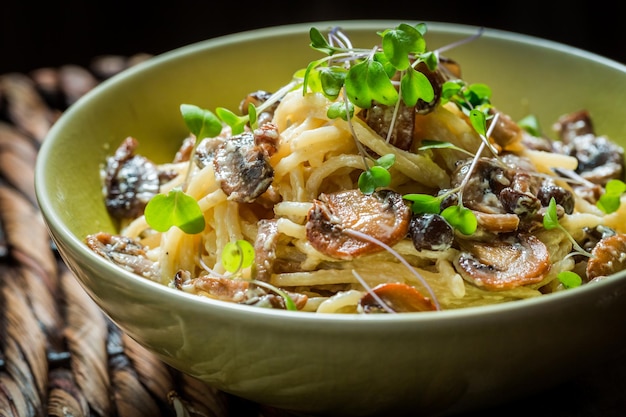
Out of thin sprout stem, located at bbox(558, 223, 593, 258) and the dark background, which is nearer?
thin sprout stem, located at bbox(558, 223, 593, 258)

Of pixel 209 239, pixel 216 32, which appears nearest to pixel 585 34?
pixel 216 32

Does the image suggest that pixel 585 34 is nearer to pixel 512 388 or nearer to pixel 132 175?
pixel 132 175

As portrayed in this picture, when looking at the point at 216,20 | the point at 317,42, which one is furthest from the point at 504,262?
Answer: the point at 216,20

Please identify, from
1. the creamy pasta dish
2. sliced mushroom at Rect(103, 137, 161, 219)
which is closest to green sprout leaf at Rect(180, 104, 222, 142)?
the creamy pasta dish

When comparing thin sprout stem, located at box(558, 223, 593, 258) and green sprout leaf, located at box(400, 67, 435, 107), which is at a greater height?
green sprout leaf, located at box(400, 67, 435, 107)

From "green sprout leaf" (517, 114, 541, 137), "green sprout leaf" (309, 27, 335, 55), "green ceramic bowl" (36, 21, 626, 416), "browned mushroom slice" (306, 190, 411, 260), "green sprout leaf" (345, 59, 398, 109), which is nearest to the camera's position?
"green ceramic bowl" (36, 21, 626, 416)

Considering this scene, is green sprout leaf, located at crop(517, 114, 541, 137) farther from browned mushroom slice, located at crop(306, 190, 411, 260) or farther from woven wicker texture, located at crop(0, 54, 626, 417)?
browned mushroom slice, located at crop(306, 190, 411, 260)

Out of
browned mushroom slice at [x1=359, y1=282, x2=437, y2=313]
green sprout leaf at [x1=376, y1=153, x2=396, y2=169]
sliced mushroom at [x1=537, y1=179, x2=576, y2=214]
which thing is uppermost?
green sprout leaf at [x1=376, y1=153, x2=396, y2=169]
